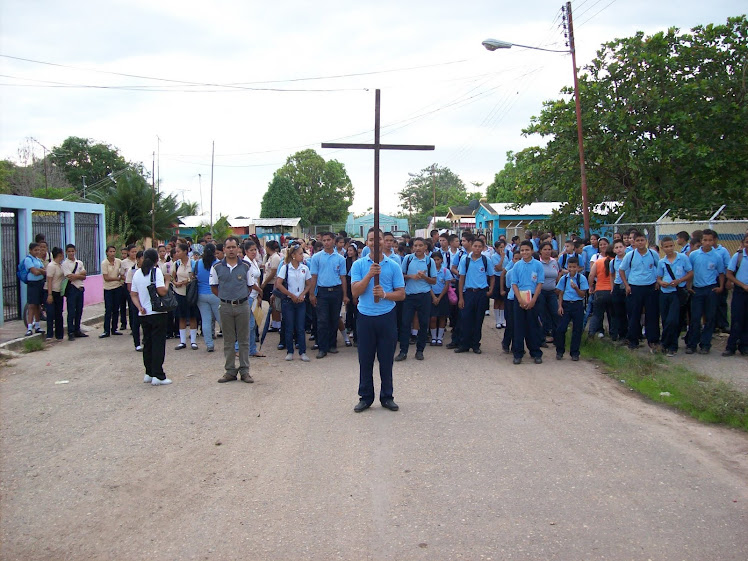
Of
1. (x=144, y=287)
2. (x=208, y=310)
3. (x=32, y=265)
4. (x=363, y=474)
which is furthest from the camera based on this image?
(x=32, y=265)

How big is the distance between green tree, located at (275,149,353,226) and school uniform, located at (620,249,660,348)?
75.5 meters

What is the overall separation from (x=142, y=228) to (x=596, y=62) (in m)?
19.6

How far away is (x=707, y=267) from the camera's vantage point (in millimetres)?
10094

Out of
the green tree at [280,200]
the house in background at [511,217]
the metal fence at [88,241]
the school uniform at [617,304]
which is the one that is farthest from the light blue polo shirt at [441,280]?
the green tree at [280,200]

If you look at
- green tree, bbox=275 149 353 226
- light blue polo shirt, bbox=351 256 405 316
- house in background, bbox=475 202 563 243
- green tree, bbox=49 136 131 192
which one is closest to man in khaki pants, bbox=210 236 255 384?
light blue polo shirt, bbox=351 256 405 316

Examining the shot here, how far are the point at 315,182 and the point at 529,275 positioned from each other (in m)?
77.9

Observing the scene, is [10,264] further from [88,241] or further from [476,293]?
[476,293]

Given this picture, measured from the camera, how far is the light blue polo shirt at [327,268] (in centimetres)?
1040

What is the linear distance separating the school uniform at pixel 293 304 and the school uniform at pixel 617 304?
5.34m

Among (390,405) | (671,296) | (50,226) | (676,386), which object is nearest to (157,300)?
(390,405)

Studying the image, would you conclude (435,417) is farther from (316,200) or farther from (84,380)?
(316,200)

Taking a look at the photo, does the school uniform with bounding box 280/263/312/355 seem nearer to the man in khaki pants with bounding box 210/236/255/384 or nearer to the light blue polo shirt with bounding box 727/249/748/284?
the man in khaki pants with bounding box 210/236/255/384

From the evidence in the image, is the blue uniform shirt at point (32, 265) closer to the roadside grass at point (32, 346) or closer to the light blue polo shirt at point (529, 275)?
the roadside grass at point (32, 346)

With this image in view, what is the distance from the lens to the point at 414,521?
4.21 meters
